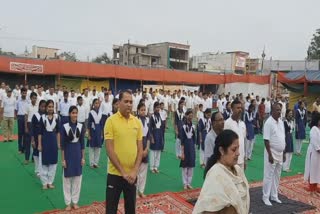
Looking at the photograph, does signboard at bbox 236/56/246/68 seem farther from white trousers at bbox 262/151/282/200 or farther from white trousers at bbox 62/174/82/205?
white trousers at bbox 62/174/82/205

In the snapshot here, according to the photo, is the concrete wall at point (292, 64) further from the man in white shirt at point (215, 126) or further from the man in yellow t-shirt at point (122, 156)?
the man in yellow t-shirt at point (122, 156)

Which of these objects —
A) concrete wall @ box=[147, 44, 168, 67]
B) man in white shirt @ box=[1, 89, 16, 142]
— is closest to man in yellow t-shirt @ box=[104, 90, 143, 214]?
man in white shirt @ box=[1, 89, 16, 142]

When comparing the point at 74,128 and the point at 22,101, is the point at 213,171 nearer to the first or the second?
the point at 74,128

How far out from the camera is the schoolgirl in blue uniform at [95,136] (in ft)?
26.9

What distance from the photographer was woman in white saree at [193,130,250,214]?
2205 millimetres

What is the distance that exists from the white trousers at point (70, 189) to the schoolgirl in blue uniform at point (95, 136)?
8.89ft

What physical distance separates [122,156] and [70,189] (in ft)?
6.65

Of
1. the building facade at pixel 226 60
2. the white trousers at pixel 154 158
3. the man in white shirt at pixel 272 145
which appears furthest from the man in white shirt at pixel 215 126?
the building facade at pixel 226 60

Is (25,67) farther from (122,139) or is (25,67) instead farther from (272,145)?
(122,139)

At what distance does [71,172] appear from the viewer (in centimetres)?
516

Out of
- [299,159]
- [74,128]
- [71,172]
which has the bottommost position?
[299,159]

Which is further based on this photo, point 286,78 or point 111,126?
point 286,78

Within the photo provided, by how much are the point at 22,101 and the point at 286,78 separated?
16.4 m

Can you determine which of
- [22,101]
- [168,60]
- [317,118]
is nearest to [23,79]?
[22,101]
